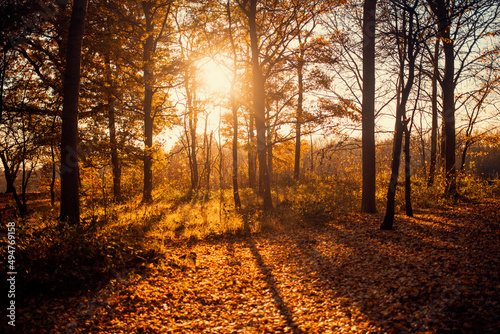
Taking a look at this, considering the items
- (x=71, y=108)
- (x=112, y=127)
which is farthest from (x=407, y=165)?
(x=112, y=127)

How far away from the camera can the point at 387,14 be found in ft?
25.2

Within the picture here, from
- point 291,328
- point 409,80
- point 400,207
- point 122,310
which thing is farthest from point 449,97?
point 122,310

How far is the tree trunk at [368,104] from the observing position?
340 inches

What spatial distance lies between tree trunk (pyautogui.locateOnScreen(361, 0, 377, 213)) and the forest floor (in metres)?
2.47

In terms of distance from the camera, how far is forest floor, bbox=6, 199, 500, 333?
3.37 metres

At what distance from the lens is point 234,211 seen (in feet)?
34.6

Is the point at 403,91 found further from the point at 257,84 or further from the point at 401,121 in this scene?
the point at 257,84

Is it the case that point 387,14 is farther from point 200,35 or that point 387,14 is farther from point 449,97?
point 200,35

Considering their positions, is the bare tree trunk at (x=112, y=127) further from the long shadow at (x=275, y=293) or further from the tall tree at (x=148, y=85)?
the long shadow at (x=275, y=293)

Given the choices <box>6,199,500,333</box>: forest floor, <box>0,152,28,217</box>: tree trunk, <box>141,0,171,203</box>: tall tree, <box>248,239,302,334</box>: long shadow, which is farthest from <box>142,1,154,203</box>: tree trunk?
<box>248,239,302,334</box>: long shadow

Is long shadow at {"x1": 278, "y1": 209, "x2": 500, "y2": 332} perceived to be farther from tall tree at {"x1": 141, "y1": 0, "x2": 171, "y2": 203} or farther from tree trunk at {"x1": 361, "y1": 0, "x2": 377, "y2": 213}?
tall tree at {"x1": 141, "y1": 0, "x2": 171, "y2": 203}

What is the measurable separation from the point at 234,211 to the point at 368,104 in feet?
20.9

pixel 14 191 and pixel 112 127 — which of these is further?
pixel 112 127

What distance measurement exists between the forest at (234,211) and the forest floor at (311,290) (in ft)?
0.09
